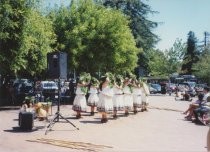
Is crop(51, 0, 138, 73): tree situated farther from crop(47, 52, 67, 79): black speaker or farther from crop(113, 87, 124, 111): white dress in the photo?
crop(47, 52, 67, 79): black speaker

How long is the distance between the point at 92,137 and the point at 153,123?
5.20 m

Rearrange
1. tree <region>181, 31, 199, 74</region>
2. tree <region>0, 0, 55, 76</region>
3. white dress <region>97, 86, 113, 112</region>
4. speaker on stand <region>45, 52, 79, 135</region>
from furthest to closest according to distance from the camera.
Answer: tree <region>181, 31, 199, 74</region> < tree <region>0, 0, 55, 76</region> < white dress <region>97, 86, 113, 112</region> < speaker on stand <region>45, 52, 79, 135</region>

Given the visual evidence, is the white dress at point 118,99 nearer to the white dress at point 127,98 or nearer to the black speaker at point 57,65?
the white dress at point 127,98

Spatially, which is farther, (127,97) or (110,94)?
(127,97)

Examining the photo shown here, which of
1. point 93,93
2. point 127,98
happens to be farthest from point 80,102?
point 127,98

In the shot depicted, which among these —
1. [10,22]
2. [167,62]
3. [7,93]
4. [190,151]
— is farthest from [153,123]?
[167,62]

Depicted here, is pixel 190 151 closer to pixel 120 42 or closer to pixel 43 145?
pixel 43 145

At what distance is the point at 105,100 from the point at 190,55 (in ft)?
293

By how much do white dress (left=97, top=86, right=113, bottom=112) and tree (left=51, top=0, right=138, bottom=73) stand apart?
40.8 ft

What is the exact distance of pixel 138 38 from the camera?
5022cm

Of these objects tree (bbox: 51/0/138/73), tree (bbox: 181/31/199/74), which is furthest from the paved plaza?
Result: tree (bbox: 181/31/199/74)

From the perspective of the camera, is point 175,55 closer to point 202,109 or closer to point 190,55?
point 190,55

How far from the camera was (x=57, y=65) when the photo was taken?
51.5 ft

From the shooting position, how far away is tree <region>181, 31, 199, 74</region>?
10181cm
